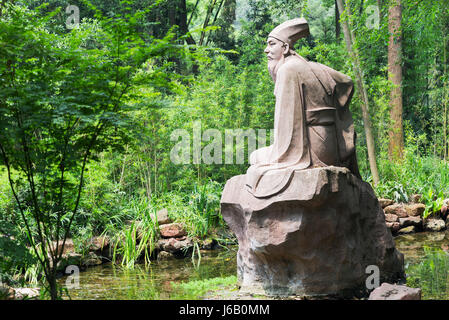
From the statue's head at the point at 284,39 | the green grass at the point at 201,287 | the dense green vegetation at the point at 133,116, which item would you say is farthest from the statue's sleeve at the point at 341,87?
the green grass at the point at 201,287

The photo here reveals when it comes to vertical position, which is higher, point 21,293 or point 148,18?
point 148,18

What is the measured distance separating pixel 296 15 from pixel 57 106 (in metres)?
20.2

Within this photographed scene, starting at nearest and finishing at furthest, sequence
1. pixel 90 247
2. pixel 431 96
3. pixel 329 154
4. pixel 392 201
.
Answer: pixel 329 154, pixel 90 247, pixel 392 201, pixel 431 96

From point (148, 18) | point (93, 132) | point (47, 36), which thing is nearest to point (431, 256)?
point (93, 132)

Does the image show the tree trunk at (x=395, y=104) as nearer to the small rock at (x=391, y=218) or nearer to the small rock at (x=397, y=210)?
the small rock at (x=397, y=210)

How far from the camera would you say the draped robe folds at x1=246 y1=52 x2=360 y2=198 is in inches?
201

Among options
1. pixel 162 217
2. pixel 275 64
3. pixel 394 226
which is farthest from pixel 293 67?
pixel 394 226

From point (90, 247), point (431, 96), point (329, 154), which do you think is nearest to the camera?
point (329, 154)

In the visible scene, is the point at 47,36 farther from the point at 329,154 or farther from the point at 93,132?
the point at 329,154

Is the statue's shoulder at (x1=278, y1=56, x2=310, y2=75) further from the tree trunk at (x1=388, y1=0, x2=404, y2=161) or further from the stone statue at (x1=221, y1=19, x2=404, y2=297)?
the tree trunk at (x1=388, y1=0, x2=404, y2=161)

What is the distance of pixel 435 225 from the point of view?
9344 mm

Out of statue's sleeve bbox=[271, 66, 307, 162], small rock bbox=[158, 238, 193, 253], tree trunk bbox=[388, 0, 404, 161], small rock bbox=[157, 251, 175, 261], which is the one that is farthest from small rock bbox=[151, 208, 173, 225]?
tree trunk bbox=[388, 0, 404, 161]

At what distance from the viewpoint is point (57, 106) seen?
13.0ft

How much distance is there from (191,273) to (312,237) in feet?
8.31
